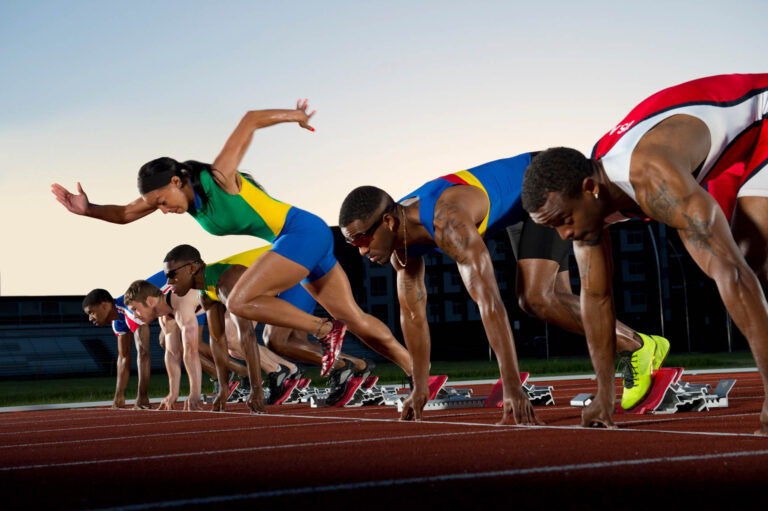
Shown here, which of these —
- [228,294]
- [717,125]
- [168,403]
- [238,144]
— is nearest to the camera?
[717,125]

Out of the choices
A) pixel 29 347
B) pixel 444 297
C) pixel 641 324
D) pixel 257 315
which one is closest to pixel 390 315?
pixel 444 297

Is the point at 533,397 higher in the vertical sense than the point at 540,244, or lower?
lower

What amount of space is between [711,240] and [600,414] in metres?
1.39

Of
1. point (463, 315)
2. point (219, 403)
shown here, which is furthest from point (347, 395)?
point (463, 315)

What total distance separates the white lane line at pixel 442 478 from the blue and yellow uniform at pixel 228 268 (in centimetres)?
599

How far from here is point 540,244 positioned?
6820 millimetres

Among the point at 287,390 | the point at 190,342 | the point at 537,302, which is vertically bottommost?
the point at 287,390

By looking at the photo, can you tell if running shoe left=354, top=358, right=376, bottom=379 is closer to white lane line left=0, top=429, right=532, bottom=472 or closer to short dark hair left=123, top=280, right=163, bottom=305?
short dark hair left=123, top=280, right=163, bottom=305

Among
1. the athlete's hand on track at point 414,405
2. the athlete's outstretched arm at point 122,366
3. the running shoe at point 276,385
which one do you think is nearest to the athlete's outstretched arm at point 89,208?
the athlete's hand on track at point 414,405

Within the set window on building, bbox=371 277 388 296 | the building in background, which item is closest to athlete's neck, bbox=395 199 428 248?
the building in background

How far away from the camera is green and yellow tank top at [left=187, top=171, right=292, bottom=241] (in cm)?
773

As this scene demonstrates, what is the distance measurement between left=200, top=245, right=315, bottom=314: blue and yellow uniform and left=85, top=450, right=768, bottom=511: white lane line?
236 inches

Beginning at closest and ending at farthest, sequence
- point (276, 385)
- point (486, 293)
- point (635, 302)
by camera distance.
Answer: point (486, 293) → point (276, 385) → point (635, 302)

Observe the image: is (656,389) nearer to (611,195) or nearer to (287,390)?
(611,195)
